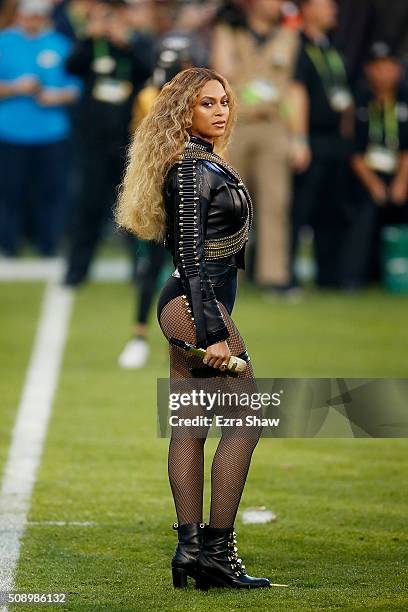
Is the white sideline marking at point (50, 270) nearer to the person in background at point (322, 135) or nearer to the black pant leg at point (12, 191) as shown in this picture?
the black pant leg at point (12, 191)

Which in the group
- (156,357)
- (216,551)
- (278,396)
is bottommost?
(156,357)

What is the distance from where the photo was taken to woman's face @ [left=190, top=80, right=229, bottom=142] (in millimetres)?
5918

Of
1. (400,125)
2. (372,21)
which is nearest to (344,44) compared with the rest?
(372,21)

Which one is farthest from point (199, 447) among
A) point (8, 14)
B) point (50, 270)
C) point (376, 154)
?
point (8, 14)

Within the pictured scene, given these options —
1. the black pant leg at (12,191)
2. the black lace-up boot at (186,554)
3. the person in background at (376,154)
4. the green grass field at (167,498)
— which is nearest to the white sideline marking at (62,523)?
the green grass field at (167,498)

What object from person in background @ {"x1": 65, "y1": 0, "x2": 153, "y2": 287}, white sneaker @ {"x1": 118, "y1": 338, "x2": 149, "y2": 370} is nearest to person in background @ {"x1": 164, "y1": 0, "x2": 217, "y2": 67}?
person in background @ {"x1": 65, "y1": 0, "x2": 153, "y2": 287}

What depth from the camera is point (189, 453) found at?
5965 mm

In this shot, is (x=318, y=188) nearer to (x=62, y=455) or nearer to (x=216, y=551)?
(x=62, y=455)

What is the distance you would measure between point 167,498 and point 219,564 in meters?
1.62

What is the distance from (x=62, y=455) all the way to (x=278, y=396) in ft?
9.24

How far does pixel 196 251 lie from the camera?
5754mm

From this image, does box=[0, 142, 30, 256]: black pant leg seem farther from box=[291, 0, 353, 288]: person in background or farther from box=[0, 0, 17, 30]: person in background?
box=[291, 0, 353, 288]: person in background

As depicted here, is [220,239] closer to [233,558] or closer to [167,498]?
[233,558]

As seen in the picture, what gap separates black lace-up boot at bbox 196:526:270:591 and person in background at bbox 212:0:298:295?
8658 millimetres
